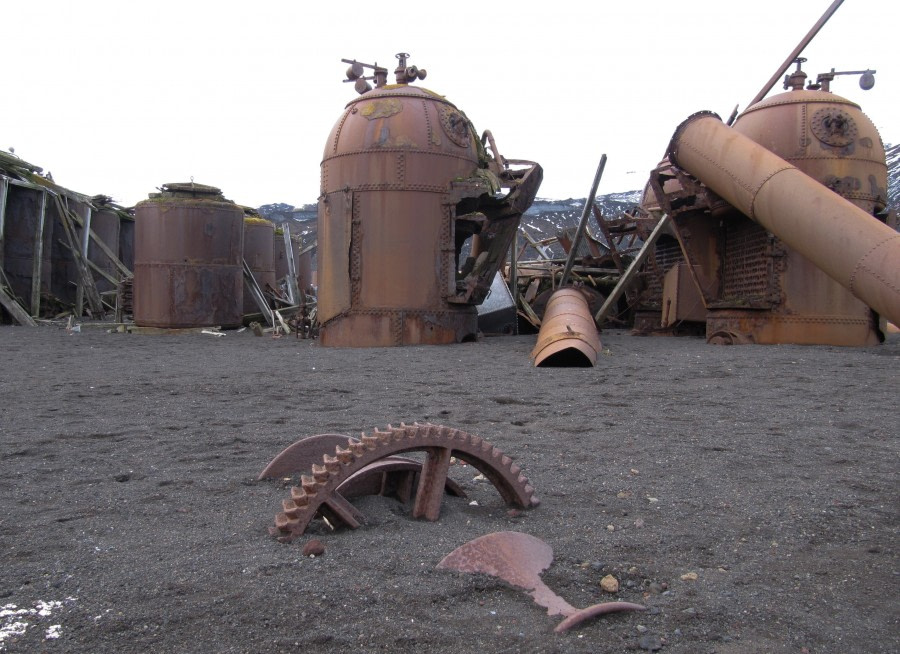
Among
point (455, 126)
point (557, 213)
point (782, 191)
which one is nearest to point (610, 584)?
point (782, 191)

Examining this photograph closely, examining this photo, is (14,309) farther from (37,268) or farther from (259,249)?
(259,249)

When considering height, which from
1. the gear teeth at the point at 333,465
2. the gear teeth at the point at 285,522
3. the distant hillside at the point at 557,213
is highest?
the distant hillside at the point at 557,213

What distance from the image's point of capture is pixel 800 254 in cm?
852

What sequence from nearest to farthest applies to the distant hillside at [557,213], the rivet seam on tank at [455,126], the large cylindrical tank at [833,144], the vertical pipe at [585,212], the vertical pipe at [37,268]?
the large cylindrical tank at [833,144] < the rivet seam on tank at [455,126] < the vertical pipe at [585,212] < the vertical pipe at [37,268] < the distant hillside at [557,213]

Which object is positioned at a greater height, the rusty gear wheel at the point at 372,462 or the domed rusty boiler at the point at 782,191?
the domed rusty boiler at the point at 782,191

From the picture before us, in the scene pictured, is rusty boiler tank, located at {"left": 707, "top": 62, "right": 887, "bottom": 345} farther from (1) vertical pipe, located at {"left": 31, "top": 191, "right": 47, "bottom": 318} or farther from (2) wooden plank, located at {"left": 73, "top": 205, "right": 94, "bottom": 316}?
(2) wooden plank, located at {"left": 73, "top": 205, "right": 94, "bottom": 316}

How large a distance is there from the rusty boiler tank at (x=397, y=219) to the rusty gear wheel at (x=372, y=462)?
280 inches

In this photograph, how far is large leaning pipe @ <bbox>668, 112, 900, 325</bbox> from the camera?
21.6 ft

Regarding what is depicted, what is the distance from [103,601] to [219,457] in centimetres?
160

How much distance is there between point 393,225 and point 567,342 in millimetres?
3454

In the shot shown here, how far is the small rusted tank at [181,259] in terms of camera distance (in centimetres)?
1320

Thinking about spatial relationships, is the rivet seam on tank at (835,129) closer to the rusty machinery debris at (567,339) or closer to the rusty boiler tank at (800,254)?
the rusty boiler tank at (800,254)

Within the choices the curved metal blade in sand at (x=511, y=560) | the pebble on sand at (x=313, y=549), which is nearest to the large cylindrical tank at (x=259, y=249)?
the pebble on sand at (x=313, y=549)

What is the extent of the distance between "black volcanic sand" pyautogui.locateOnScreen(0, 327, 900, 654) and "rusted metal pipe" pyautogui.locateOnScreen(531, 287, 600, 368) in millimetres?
1507
